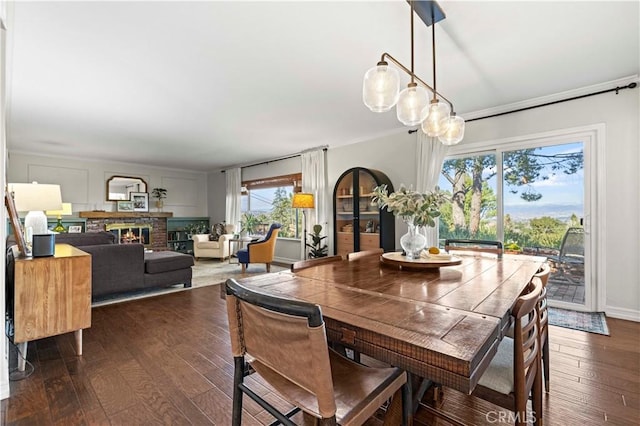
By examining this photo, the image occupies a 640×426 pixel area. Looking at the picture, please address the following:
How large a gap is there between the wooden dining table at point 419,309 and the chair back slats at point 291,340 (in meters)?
0.17

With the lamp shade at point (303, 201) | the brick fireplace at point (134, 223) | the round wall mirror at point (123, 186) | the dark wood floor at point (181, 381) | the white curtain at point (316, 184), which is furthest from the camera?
the round wall mirror at point (123, 186)

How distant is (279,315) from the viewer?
2.73 feet

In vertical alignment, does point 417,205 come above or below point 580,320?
above

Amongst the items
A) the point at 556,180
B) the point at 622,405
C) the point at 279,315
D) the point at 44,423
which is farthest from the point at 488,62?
the point at 44,423

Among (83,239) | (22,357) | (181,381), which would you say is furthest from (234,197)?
(181,381)

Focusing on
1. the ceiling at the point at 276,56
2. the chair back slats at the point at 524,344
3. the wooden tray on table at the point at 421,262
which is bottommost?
the chair back slats at the point at 524,344

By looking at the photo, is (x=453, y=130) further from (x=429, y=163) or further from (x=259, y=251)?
(x=259, y=251)

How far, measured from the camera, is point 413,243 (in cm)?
196

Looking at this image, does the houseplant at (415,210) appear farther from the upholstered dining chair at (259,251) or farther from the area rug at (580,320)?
the upholstered dining chair at (259,251)

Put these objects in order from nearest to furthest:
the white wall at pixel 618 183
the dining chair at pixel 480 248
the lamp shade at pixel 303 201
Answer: the dining chair at pixel 480 248 → the white wall at pixel 618 183 → the lamp shade at pixel 303 201

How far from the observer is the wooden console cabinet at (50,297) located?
1.96 meters

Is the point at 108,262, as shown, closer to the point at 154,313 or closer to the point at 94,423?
the point at 154,313

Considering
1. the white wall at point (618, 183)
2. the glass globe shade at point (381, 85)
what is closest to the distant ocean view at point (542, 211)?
the white wall at point (618, 183)

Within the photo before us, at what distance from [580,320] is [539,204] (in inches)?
49.7
